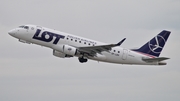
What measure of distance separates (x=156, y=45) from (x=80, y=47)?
15.8 metres

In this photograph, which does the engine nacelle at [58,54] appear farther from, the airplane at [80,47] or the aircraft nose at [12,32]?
the aircraft nose at [12,32]

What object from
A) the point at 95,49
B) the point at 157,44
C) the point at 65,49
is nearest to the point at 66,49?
the point at 65,49

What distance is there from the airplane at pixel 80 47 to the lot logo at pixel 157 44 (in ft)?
6.55

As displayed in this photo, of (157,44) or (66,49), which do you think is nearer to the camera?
(66,49)

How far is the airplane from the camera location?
8306 cm

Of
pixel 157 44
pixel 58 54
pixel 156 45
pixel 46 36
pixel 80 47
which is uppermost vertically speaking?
pixel 157 44

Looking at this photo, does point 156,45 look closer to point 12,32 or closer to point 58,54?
point 58,54

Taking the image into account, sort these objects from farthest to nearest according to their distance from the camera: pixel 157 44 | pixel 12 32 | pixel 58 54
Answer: pixel 157 44, pixel 58 54, pixel 12 32

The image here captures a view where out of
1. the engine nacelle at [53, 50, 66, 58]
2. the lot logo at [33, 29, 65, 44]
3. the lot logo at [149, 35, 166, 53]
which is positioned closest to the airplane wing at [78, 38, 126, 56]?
the engine nacelle at [53, 50, 66, 58]

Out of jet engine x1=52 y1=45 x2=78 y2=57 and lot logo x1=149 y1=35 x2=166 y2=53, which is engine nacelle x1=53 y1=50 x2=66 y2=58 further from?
lot logo x1=149 y1=35 x2=166 y2=53

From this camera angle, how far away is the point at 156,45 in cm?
9400

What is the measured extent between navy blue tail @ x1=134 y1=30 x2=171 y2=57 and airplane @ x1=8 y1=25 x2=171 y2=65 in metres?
0.73

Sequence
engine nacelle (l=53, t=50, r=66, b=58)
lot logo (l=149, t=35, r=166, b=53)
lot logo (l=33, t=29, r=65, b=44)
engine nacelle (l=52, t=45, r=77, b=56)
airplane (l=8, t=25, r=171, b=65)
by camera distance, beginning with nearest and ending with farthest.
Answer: lot logo (l=33, t=29, r=65, b=44)
airplane (l=8, t=25, r=171, b=65)
engine nacelle (l=52, t=45, r=77, b=56)
engine nacelle (l=53, t=50, r=66, b=58)
lot logo (l=149, t=35, r=166, b=53)

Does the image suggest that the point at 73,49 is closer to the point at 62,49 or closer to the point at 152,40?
the point at 62,49
